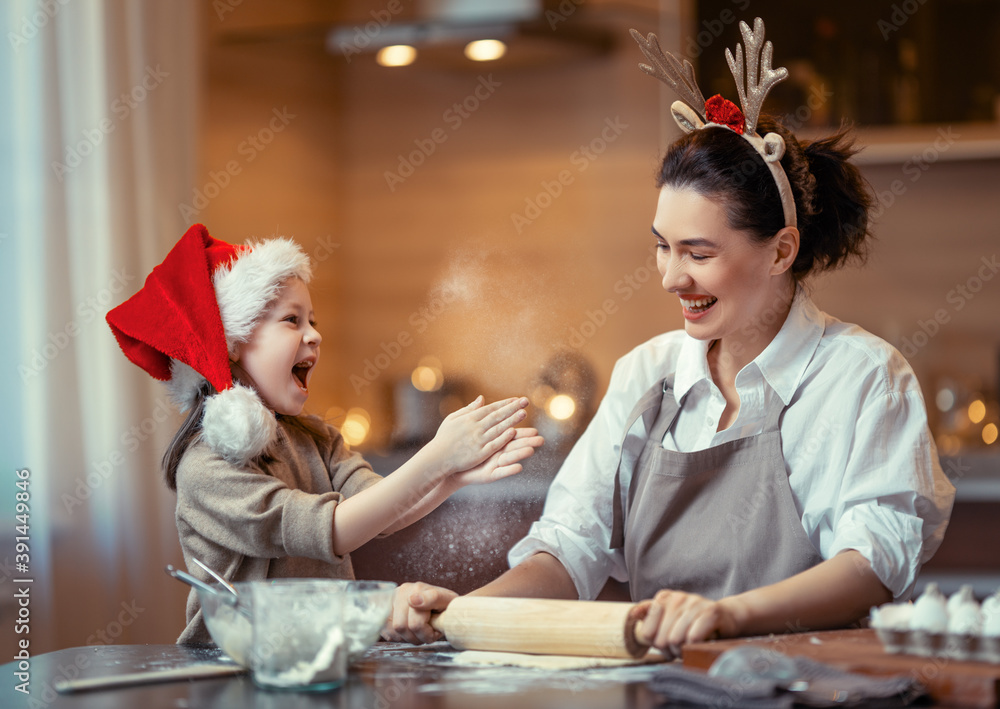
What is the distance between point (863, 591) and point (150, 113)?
1.76 meters

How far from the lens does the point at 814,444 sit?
4.14ft

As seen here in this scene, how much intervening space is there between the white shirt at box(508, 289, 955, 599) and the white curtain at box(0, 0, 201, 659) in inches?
42.1

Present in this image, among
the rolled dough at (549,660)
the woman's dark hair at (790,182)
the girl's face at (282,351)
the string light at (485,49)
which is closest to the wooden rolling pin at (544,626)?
the rolled dough at (549,660)

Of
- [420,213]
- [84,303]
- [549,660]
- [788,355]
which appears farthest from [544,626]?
[420,213]

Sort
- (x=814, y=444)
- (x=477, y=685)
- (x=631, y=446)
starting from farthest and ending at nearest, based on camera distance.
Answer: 1. (x=631, y=446)
2. (x=814, y=444)
3. (x=477, y=685)

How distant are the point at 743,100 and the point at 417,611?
721 mm

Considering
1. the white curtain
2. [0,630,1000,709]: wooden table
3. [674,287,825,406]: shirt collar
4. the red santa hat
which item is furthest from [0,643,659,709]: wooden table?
the white curtain

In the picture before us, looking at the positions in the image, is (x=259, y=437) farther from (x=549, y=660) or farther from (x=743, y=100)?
(x=743, y=100)

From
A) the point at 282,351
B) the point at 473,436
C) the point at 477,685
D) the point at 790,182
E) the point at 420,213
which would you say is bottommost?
the point at 477,685

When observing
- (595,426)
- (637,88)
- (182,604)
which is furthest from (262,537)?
(637,88)

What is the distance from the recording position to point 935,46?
2.74m

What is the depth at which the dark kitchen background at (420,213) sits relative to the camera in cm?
195

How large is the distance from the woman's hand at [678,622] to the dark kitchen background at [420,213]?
469mm

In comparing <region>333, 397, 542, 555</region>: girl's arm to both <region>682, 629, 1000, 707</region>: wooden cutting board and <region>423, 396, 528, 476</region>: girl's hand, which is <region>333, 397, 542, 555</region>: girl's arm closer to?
<region>423, 396, 528, 476</region>: girl's hand
